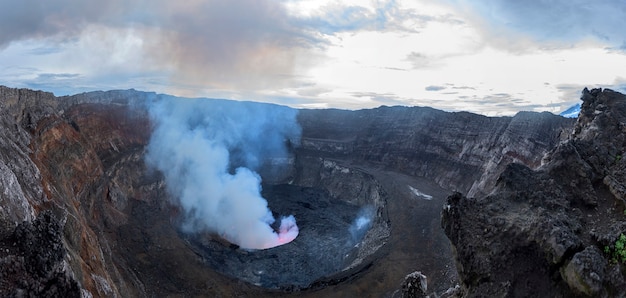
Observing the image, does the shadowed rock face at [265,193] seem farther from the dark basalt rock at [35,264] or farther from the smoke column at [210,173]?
the smoke column at [210,173]

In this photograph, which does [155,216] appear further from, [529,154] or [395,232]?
[529,154]

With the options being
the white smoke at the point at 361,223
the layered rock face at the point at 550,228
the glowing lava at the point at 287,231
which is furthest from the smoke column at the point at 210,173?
the layered rock face at the point at 550,228

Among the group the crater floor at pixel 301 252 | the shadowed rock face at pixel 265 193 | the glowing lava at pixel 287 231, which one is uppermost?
the shadowed rock face at pixel 265 193

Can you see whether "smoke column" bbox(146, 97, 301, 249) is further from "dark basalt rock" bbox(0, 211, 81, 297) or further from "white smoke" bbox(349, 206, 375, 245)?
"dark basalt rock" bbox(0, 211, 81, 297)

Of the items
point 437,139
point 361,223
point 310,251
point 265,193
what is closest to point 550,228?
point 310,251

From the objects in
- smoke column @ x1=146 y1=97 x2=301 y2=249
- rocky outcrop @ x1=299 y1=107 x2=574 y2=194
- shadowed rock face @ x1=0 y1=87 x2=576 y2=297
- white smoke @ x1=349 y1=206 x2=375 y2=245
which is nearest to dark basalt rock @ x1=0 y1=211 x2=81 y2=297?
shadowed rock face @ x1=0 y1=87 x2=576 y2=297

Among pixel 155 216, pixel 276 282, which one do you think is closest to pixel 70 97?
pixel 155 216

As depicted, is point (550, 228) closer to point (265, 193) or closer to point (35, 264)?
point (35, 264)
